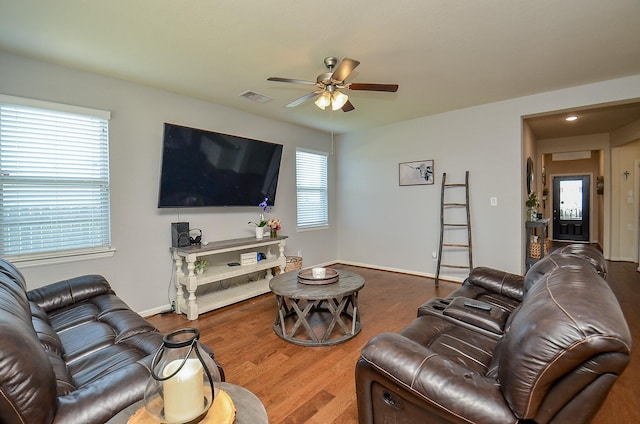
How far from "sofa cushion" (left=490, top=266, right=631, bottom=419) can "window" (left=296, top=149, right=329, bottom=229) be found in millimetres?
4295

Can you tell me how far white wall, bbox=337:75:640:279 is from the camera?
399cm

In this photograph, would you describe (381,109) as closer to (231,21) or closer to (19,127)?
(231,21)

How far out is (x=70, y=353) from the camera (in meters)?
1.66

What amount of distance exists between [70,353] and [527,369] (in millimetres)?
2203

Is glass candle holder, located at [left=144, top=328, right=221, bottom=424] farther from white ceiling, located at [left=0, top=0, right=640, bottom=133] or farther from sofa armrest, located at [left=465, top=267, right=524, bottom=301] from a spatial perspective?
sofa armrest, located at [left=465, top=267, right=524, bottom=301]

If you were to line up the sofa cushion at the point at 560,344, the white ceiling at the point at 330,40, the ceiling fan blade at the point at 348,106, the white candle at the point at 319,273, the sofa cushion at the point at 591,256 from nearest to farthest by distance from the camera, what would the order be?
1. the sofa cushion at the point at 560,344
2. the sofa cushion at the point at 591,256
3. the white ceiling at the point at 330,40
4. the white candle at the point at 319,273
5. the ceiling fan blade at the point at 348,106

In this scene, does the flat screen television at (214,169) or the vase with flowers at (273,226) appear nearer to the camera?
the flat screen television at (214,169)

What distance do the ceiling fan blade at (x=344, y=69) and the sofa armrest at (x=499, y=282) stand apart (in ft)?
6.71

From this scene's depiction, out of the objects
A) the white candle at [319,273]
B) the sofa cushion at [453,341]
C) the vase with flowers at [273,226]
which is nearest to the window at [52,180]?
the vase with flowers at [273,226]

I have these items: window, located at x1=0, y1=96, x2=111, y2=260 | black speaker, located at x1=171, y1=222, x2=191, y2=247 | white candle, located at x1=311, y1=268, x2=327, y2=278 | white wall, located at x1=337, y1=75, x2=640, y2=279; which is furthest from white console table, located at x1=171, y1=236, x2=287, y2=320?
white wall, located at x1=337, y1=75, x2=640, y2=279

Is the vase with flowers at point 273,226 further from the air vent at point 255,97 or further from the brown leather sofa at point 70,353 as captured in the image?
the brown leather sofa at point 70,353

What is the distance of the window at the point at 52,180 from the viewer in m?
2.58

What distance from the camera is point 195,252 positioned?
10.8ft

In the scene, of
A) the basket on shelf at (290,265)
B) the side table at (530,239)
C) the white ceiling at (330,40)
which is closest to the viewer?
the white ceiling at (330,40)
